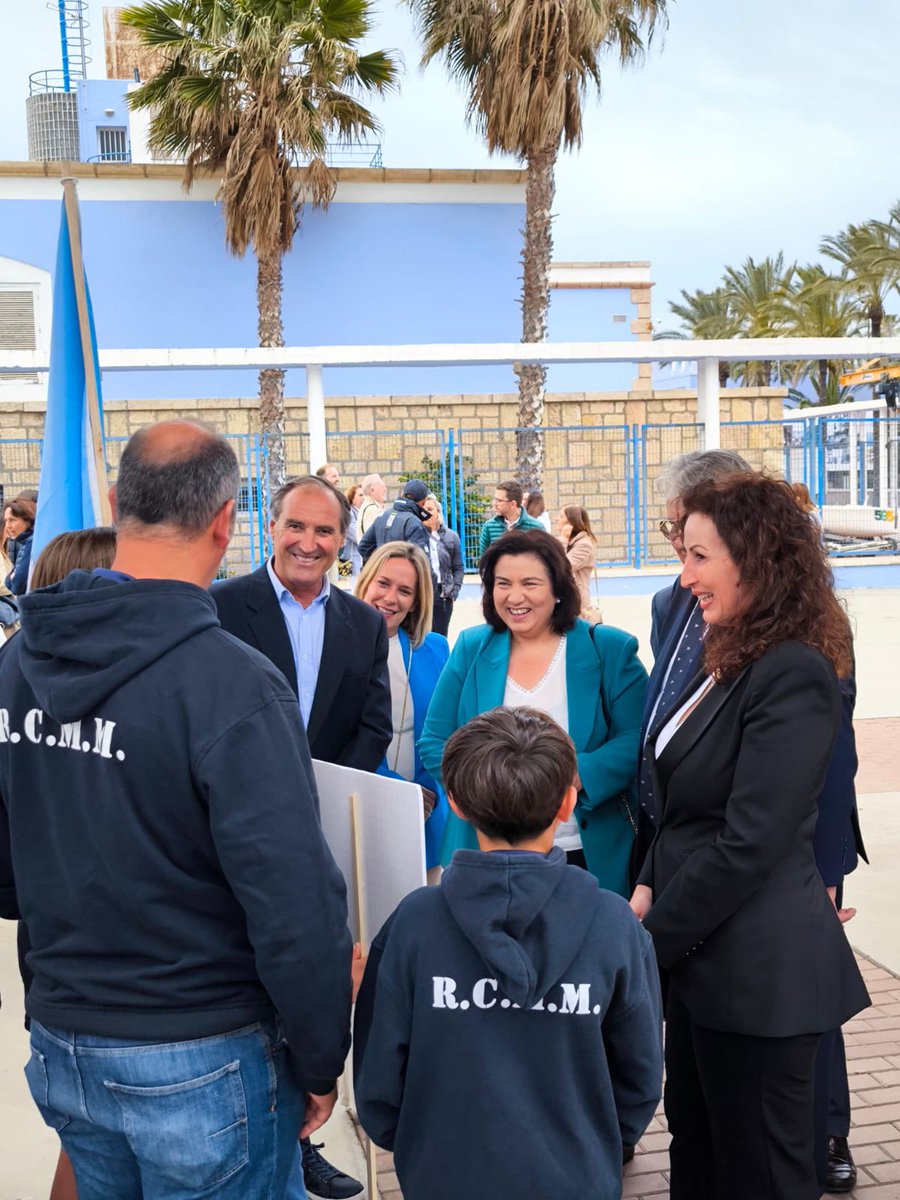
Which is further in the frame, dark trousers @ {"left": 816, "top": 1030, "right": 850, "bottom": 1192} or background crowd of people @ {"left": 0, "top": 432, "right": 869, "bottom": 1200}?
dark trousers @ {"left": 816, "top": 1030, "right": 850, "bottom": 1192}

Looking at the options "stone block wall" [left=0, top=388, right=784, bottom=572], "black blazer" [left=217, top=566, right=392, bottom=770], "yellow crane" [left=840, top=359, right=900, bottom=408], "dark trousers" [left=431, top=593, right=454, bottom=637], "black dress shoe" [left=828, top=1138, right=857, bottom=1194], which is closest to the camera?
"black dress shoe" [left=828, top=1138, right=857, bottom=1194]

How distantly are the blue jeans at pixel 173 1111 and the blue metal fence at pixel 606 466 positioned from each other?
15.4 m

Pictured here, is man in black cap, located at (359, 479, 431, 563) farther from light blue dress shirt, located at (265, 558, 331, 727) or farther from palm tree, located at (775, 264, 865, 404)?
palm tree, located at (775, 264, 865, 404)

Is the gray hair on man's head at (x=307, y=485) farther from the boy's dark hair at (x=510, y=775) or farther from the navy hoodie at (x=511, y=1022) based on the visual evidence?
the navy hoodie at (x=511, y=1022)

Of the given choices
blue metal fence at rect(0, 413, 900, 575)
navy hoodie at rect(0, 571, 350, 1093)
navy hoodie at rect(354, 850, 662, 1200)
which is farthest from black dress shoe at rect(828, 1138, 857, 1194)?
blue metal fence at rect(0, 413, 900, 575)

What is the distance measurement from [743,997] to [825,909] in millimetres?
256

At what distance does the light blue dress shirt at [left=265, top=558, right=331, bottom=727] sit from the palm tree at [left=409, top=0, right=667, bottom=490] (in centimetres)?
1406

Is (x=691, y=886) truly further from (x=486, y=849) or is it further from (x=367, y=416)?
(x=367, y=416)

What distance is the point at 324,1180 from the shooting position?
3.29 m

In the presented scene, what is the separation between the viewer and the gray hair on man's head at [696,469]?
10.9 feet

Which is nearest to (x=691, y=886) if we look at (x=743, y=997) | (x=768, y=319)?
(x=743, y=997)

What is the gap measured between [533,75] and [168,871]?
19068mm

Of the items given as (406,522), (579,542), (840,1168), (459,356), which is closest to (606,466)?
(459,356)

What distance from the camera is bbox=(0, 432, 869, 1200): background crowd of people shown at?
1884 mm
